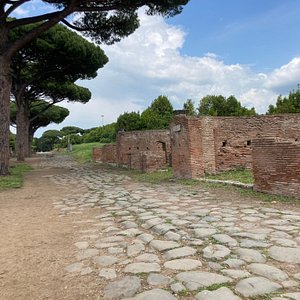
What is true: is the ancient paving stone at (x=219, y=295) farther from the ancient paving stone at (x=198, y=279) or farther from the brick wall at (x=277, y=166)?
the brick wall at (x=277, y=166)

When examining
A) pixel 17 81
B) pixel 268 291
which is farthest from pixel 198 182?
pixel 17 81

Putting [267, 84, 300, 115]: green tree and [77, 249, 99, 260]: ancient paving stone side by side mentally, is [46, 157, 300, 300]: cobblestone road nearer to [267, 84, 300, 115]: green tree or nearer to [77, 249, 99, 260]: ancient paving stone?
[77, 249, 99, 260]: ancient paving stone

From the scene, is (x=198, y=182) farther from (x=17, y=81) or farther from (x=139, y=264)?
(x=17, y=81)

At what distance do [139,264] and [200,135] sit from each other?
23.5ft

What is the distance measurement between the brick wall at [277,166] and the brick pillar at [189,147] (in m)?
2.81

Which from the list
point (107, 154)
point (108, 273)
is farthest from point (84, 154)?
point (108, 273)

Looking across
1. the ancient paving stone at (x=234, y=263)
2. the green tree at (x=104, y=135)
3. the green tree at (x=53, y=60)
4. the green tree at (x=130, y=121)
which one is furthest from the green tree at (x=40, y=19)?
the green tree at (x=104, y=135)

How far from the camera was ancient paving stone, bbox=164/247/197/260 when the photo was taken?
11.1ft

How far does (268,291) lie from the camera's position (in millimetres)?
2529

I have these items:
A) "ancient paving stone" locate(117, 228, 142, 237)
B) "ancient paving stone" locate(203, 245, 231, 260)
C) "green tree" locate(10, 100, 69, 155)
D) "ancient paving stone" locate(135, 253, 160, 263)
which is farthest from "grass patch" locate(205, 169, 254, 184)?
"green tree" locate(10, 100, 69, 155)

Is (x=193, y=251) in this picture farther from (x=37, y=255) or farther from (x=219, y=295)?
(x=37, y=255)

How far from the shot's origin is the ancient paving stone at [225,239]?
365 cm

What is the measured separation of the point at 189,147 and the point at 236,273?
7.08 metres

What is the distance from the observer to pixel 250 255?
3.28 m
